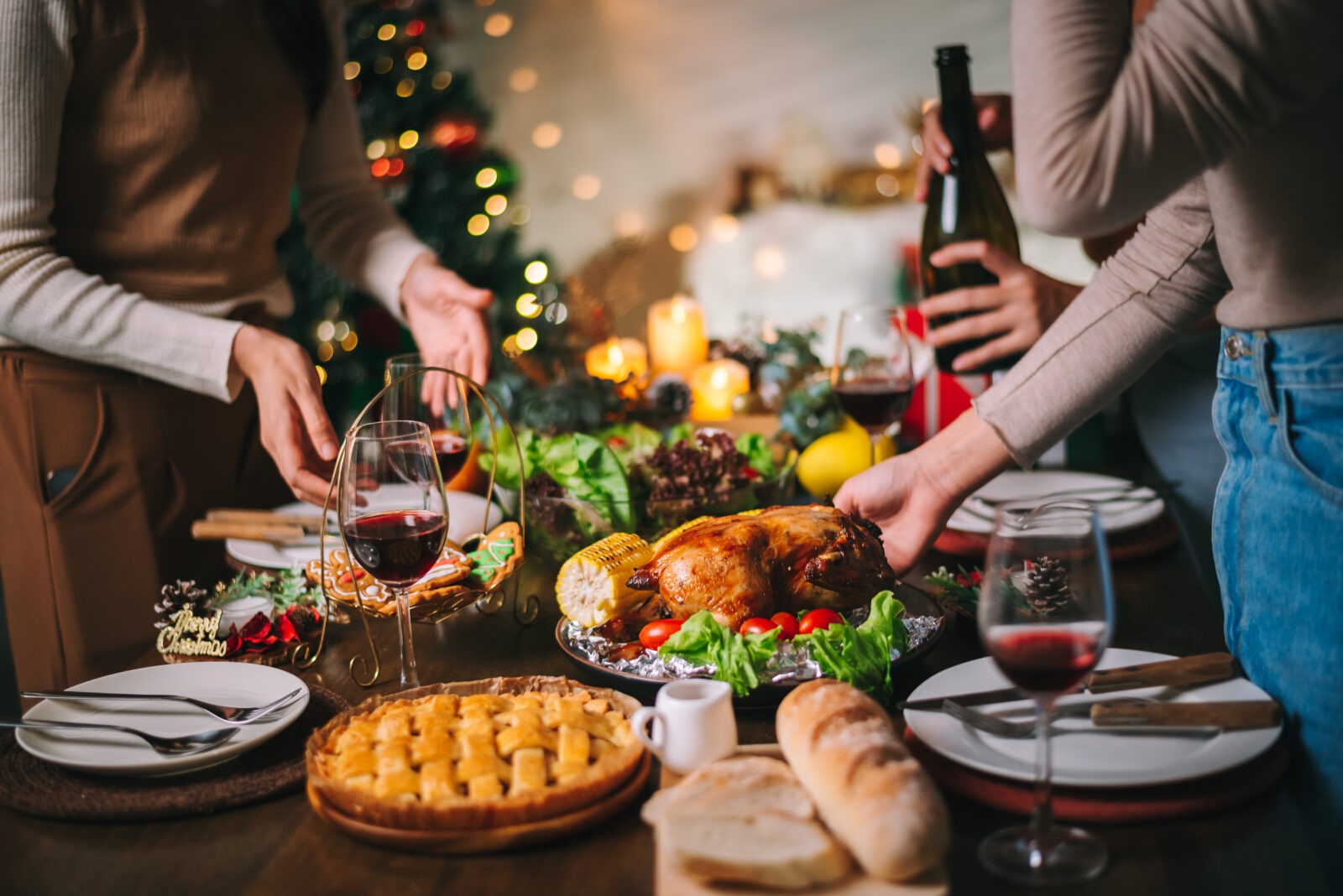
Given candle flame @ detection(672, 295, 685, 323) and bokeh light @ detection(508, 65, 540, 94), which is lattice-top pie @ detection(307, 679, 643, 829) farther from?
bokeh light @ detection(508, 65, 540, 94)

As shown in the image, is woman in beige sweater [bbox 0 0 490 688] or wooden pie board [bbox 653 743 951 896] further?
woman in beige sweater [bbox 0 0 490 688]

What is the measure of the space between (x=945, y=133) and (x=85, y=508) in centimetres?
144

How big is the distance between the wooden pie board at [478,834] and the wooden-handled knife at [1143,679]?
10.8 inches

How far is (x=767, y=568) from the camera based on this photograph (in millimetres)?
1086

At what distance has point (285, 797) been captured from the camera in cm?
82

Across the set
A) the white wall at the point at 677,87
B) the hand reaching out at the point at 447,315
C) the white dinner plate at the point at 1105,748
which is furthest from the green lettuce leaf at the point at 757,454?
the white wall at the point at 677,87

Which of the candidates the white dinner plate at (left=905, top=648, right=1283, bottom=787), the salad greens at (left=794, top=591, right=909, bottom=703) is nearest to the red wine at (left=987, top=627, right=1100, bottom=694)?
the white dinner plate at (left=905, top=648, right=1283, bottom=787)

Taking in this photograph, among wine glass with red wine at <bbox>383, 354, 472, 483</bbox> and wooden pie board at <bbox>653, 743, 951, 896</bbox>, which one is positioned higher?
wine glass with red wine at <bbox>383, 354, 472, 483</bbox>

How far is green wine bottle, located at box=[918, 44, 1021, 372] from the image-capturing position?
1.65 meters

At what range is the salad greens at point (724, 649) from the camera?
2.99 feet

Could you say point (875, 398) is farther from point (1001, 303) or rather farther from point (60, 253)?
point (60, 253)

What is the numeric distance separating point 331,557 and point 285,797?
0.44 metres

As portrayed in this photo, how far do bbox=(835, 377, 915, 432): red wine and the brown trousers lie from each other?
101 cm

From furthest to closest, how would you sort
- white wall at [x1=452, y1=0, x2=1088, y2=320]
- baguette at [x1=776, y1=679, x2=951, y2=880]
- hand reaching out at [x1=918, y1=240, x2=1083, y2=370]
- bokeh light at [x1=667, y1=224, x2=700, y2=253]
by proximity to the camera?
bokeh light at [x1=667, y1=224, x2=700, y2=253]
white wall at [x1=452, y1=0, x2=1088, y2=320]
hand reaching out at [x1=918, y1=240, x2=1083, y2=370]
baguette at [x1=776, y1=679, x2=951, y2=880]
